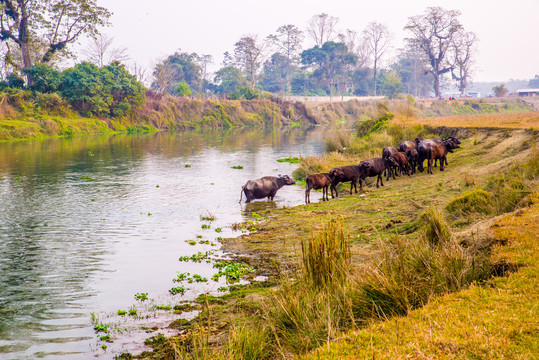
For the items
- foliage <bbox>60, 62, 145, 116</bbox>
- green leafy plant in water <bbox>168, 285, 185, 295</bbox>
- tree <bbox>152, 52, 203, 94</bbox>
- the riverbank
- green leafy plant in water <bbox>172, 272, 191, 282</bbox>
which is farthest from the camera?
tree <bbox>152, 52, 203, 94</bbox>

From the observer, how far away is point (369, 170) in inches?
711

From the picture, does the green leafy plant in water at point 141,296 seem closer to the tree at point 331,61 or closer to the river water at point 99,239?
the river water at point 99,239

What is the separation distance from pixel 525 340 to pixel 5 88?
54.8m

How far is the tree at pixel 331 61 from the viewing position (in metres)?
98.9

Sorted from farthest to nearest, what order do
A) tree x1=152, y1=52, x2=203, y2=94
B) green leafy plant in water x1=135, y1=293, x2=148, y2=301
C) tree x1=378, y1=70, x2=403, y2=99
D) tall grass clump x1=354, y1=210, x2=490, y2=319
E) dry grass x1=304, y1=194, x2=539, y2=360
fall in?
tree x1=378, y1=70, x2=403, y2=99 → tree x1=152, y1=52, x2=203, y2=94 → green leafy plant in water x1=135, y1=293, x2=148, y2=301 → tall grass clump x1=354, y1=210, x2=490, y2=319 → dry grass x1=304, y1=194, x2=539, y2=360

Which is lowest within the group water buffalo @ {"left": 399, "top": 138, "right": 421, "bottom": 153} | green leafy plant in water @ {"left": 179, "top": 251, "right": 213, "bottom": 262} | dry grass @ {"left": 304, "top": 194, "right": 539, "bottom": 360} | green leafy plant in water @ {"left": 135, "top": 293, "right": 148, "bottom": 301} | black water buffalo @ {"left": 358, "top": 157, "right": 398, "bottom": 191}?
green leafy plant in water @ {"left": 135, "top": 293, "right": 148, "bottom": 301}

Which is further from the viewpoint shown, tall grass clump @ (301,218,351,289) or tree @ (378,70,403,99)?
tree @ (378,70,403,99)

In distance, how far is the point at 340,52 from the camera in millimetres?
98625

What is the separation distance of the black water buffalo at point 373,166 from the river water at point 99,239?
2384 millimetres

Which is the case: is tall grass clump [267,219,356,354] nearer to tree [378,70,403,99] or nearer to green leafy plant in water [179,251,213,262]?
green leafy plant in water [179,251,213,262]

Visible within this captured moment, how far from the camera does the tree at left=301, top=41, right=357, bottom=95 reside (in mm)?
98925

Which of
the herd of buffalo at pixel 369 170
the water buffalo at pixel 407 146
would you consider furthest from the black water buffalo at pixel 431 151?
the water buffalo at pixel 407 146

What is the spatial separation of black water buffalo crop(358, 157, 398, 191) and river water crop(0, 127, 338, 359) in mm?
2384

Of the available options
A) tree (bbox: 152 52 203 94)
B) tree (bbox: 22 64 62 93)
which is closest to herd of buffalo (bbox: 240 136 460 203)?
tree (bbox: 22 64 62 93)
